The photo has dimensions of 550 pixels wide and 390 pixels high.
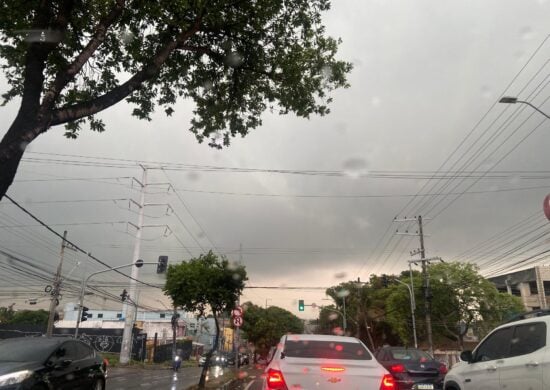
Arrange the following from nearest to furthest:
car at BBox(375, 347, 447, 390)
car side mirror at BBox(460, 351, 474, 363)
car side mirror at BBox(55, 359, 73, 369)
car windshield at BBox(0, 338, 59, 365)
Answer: car side mirror at BBox(460, 351, 474, 363) → car windshield at BBox(0, 338, 59, 365) → car side mirror at BBox(55, 359, 73, 369) → car at BBox(375, 347, 447, 390)

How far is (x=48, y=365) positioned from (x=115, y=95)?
16.3 ft

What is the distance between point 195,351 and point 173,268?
69471 mm

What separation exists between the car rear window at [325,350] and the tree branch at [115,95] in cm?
532

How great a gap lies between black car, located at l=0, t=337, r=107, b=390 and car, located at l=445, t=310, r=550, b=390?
22.1 feet

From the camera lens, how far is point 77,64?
845cm

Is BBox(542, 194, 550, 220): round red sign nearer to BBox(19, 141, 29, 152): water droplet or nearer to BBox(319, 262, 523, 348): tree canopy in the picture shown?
BBox(19, 141, 29, 152): water droplet

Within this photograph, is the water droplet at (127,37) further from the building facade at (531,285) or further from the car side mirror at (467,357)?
the building facade at (531,285)

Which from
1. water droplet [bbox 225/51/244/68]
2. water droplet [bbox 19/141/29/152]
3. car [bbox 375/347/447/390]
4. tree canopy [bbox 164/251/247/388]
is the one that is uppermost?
water droplet [bbox 225/51/244/68]

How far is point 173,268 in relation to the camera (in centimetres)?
1638

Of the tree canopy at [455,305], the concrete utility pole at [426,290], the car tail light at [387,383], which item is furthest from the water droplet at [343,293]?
the car tail light at [387,383]

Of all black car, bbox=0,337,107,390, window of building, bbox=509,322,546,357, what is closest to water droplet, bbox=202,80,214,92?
black car, bbox=0,337,107,390

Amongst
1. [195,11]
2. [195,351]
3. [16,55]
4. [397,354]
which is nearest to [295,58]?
[195,11]

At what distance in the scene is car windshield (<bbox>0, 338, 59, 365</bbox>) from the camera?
8117 millimetres

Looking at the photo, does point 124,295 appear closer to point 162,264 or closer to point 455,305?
point 162,264
